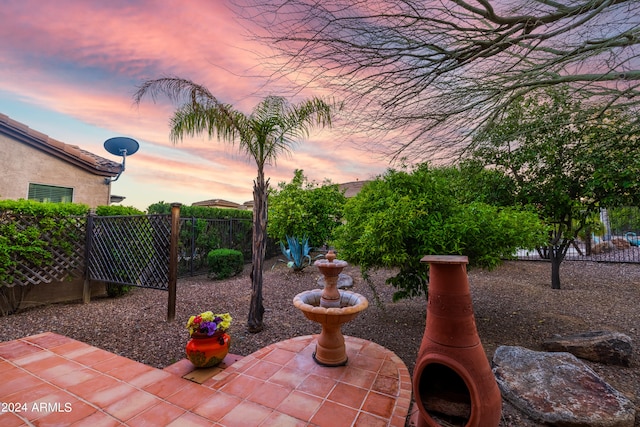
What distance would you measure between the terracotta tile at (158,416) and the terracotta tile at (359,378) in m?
1.51

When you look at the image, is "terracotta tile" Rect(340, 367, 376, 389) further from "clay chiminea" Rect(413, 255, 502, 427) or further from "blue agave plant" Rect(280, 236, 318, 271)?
"blue agave plant" Rect(280, 236, 318, 271)

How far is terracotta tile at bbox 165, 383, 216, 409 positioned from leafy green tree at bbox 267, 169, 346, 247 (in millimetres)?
6331

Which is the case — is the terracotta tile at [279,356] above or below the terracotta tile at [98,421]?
below

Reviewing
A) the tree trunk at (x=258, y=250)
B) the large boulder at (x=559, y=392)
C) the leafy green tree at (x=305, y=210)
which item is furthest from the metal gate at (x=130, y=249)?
the large boulder at (x=559, y=392)

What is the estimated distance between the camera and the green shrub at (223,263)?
8133 mm

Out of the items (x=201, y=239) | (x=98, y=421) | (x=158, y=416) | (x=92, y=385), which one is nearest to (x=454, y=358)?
(x=158, y=416)

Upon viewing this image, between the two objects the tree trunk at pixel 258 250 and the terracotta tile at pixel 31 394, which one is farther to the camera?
the tree trunk at pixel 258 250

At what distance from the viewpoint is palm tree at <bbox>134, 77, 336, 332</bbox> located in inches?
166

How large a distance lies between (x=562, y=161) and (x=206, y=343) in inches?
305

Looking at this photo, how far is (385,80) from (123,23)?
4155 millimetres

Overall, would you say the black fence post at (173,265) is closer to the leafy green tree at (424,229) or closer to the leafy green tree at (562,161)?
the leafy green tree at (424,229)

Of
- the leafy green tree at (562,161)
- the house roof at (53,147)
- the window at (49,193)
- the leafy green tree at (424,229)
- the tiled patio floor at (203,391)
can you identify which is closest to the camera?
the tiled patio floor at (203,391)

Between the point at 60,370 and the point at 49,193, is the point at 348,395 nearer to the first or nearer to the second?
the point at 60,370

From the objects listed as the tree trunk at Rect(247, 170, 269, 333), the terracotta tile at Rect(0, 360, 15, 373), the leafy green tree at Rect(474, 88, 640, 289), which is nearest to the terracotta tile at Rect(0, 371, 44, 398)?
the terracotta tile at Rect(0, 360, 15, 373)
